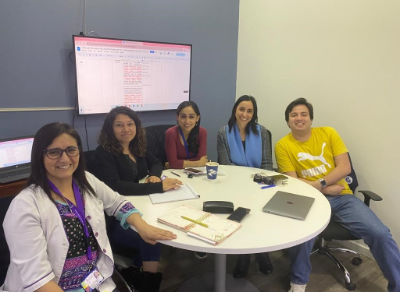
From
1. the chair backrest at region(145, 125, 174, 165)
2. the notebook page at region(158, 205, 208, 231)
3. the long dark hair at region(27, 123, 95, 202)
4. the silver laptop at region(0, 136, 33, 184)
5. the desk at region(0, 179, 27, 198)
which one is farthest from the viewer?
the chair backrest at region(145, 125, 174, 165)

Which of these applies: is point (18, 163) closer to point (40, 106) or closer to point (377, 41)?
point (40, 106)

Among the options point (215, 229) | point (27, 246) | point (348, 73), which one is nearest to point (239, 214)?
point (215, 229)

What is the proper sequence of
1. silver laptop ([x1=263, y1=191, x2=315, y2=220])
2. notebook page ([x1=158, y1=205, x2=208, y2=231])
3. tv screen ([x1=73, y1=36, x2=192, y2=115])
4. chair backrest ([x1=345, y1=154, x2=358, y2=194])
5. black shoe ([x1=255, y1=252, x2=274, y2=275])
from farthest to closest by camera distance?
tv screen ([x1=73, y1=36, x2=192, y2=115]) → chair backrest ([x1=345, y1=154, x2=358, y2=194]) → black shoe ([x1=255, y1=252, x2=274, y2=275]) → silver laptop ([x1=263, y1=191, x2=315, y2=220]) → notebook page ([x1=158, y1=205, x2=208, y2=231])

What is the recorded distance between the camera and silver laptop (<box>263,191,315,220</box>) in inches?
54.2

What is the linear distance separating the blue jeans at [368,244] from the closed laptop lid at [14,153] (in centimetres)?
206

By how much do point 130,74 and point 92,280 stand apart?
6.78 ft

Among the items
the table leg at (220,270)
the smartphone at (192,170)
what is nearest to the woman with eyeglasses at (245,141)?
Result: the smartphone at (192,170)

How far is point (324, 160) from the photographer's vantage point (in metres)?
2.24

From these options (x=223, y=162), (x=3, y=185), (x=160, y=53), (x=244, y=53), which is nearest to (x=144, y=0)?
(x=160, y=53)

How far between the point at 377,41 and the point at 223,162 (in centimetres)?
154

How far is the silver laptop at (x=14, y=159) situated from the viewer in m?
2.01

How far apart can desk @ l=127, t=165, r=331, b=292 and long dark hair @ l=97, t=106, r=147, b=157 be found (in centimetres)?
28

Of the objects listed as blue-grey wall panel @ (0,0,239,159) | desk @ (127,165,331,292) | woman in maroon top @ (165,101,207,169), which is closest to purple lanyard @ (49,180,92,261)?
desk @ (127,165,331,292)

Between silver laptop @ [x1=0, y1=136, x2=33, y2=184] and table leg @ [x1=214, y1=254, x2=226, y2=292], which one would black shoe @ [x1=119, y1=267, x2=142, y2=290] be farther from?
silver laptop @ [x1=0, y1=136, x2=33, y2=184]
